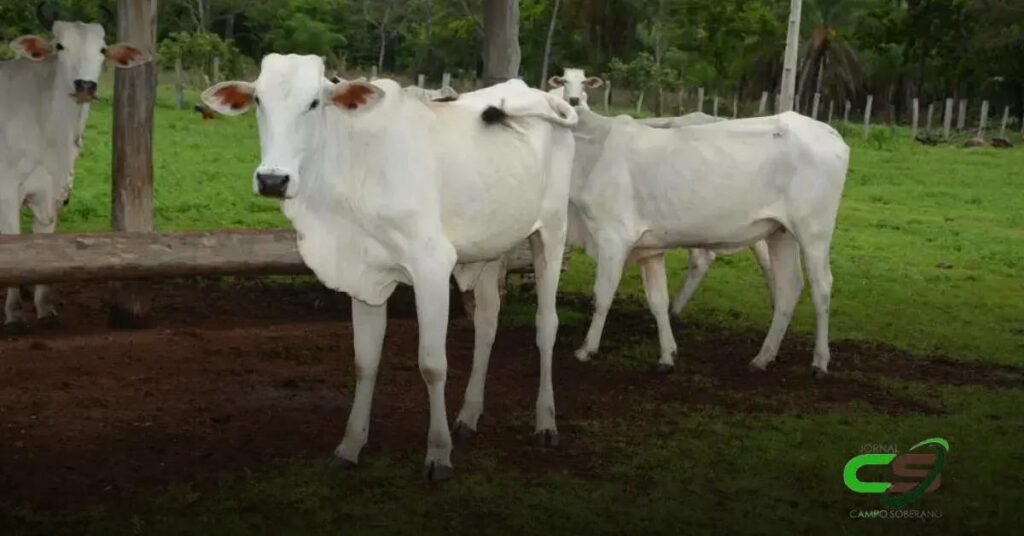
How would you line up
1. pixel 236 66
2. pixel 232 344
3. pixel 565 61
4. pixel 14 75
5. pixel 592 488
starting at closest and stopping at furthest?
pixel 592 488, pixel 232 344, pixel 14 75, pixel 236 66, pixel 565 61

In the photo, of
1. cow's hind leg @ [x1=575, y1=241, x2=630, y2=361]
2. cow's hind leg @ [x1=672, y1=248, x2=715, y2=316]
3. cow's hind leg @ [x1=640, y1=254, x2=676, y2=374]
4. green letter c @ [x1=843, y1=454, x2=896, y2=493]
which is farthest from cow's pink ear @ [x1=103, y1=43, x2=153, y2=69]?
green letter c @ [x1=843, y1=454, x2=896, y2=493]

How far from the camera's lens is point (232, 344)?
8.75m

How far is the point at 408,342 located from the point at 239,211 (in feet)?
19.4

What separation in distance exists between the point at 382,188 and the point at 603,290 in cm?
326

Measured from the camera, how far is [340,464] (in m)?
6.20

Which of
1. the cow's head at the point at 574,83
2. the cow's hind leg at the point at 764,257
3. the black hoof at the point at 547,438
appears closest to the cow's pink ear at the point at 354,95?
the black hoof at the point at 547,438

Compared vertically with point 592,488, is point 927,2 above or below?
above

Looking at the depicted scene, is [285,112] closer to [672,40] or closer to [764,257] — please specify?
[764,257]

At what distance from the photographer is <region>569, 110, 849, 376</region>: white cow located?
29.6 ft

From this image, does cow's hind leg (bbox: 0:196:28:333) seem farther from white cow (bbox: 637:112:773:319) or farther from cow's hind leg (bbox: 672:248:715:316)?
cow's hind leg (bbox: 672:248:715:316)

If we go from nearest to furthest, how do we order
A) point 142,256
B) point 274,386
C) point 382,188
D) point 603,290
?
point 382,188
point 274,386
point 142,256
point 603,290

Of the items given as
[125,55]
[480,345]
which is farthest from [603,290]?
[125,55]

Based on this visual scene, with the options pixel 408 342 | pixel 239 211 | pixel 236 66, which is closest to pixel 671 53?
pixel 236 66

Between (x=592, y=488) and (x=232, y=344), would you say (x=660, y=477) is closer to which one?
(x=592, y=488)
